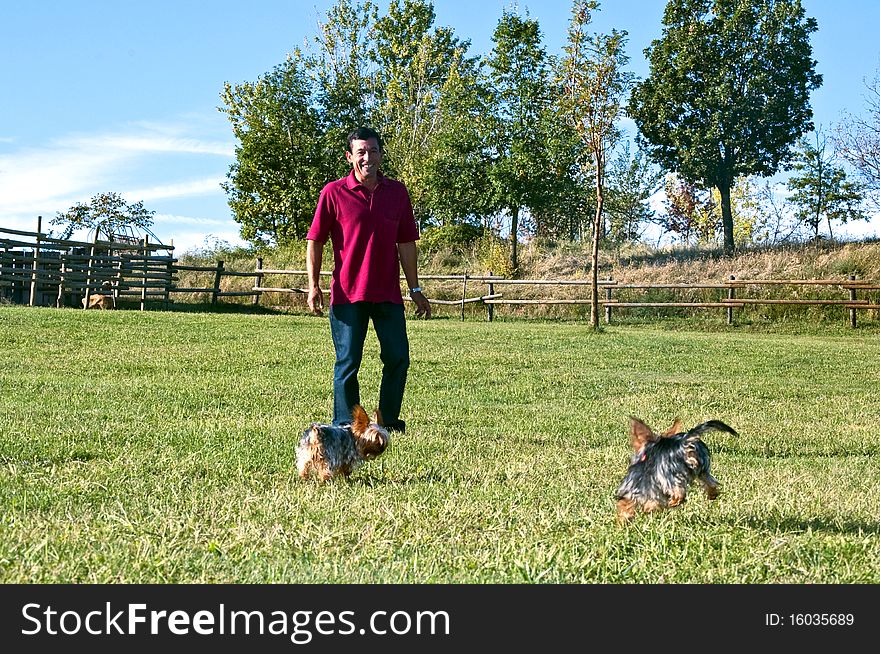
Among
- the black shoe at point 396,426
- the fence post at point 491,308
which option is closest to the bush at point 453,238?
the fence post at point 491,308

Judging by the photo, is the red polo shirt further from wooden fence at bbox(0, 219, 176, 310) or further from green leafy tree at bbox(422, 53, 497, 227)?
green leafy tree at bbox(422, 53, 497, 227)

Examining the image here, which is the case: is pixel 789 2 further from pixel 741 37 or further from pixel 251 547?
pixel 251 547

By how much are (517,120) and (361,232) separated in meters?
35.5

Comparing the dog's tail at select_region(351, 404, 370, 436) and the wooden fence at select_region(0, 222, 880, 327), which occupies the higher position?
the wooden fence at select_region(0, 222, 880, 327)

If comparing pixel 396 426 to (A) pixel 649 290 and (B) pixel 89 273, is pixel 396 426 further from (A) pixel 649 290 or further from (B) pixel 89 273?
(A) pixel 649 290

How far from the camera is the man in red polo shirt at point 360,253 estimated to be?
6.74 m

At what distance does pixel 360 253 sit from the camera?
6762mm

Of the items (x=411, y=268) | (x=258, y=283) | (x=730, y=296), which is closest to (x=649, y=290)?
(x=730, y=296)

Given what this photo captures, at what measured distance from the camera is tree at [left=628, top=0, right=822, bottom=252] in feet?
136

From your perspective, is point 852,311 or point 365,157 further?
point 852,311

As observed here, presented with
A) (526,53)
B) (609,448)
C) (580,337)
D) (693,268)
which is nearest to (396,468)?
(609,448)

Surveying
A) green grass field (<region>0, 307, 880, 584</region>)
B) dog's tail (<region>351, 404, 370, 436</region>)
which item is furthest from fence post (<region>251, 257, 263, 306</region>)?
dog's tail (<region>351, 404, 370, 436</region>)

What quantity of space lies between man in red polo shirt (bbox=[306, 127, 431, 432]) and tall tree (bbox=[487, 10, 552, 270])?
32753 millimetres

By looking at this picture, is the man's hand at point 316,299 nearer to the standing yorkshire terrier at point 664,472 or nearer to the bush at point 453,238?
the standing yorkshire terrier at point 664,472
